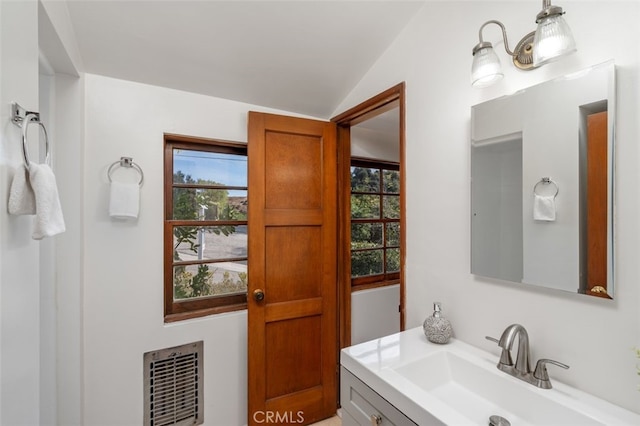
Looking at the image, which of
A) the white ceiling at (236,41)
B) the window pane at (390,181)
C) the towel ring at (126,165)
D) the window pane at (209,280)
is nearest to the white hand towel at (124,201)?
the towel ring at (126,165)

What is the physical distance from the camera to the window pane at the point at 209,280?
1.90 m

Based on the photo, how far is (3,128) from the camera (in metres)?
0.68

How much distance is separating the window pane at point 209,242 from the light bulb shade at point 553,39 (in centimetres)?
180

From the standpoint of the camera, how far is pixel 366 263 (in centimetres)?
272

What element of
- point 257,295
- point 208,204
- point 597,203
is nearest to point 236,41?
point 208,204

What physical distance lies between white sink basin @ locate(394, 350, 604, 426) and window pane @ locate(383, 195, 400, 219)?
1.72m

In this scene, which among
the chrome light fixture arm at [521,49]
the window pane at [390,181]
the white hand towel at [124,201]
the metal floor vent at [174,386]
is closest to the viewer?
the chrome light fixture arm at [521,49]

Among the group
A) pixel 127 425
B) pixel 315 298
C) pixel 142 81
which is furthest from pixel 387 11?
pixel 127 425

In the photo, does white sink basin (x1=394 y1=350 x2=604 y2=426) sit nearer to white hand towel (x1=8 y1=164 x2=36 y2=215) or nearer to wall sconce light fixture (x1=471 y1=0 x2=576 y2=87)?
wall sconce light fixture (x1=471 y1=0 x2=576 y2=87)

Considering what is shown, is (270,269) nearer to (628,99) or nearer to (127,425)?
(127,425)

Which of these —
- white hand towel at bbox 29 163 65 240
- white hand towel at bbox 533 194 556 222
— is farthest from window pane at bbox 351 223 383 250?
white hand towel at bbox 29 163 65 240

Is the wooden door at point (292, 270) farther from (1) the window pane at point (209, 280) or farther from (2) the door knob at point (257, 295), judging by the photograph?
(1) the window pane at point (209, 280)

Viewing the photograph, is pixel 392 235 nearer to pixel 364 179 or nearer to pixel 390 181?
pixel 390 181

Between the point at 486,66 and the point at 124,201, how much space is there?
1.77m
